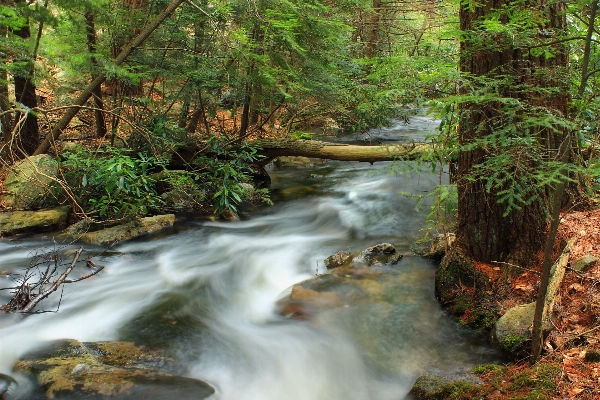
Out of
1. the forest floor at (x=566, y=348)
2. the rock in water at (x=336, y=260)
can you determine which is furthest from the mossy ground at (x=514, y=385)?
the rock in water at (x=336, y=260)

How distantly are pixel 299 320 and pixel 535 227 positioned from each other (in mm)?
2856

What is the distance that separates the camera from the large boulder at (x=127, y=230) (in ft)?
23.3

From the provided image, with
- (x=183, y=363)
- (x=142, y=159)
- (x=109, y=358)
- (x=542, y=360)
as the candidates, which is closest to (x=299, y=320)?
(x=183, y=363)

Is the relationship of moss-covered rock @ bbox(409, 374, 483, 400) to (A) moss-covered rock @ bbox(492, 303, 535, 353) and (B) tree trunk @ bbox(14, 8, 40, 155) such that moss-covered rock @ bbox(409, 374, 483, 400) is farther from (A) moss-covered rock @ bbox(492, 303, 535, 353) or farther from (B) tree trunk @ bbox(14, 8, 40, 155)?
(B) tree trunk @ bbox(14, 8, 40, 155)

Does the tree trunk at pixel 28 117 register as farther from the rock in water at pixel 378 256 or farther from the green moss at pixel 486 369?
the green moss at pixel 486 369

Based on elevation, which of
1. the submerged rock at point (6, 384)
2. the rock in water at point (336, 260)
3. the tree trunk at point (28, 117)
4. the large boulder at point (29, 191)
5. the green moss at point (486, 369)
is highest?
the tree trunk at point (28, 117)

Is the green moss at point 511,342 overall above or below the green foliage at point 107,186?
below

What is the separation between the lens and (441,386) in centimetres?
349

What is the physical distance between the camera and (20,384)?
3.72 metres

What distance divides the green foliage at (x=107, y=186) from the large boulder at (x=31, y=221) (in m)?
0.44

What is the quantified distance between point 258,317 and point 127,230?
334cm

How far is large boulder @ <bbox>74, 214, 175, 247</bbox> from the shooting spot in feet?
23.3

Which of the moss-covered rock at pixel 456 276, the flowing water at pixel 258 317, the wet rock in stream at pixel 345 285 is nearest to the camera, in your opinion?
the flowing water at pixel 258 317

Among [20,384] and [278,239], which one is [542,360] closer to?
[20,384]
